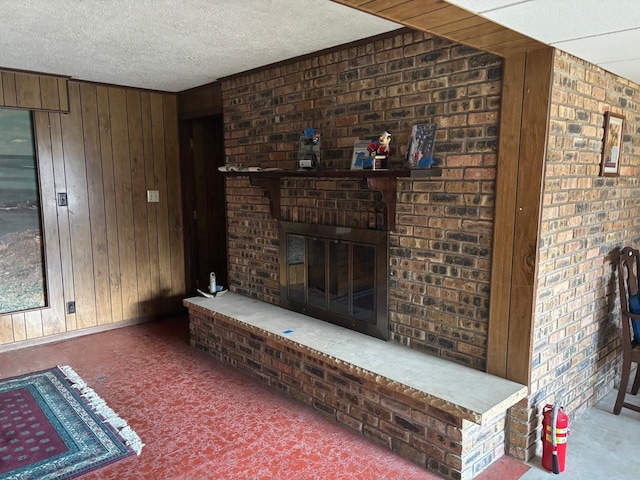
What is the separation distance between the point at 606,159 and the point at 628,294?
0.91 meters

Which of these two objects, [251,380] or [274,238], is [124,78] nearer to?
[274,238]

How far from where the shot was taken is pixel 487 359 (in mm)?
2408

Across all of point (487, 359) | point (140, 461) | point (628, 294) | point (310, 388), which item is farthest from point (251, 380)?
point (628, 294)

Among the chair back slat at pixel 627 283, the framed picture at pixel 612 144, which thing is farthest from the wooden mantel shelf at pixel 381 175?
the chair back slat at pixel 627 283

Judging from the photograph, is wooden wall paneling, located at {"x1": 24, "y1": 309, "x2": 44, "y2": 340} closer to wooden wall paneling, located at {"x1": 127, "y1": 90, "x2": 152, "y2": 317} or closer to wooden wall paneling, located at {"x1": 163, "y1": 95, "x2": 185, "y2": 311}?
wooden wall paneling, located at {"x1": 127, "y1": 90, "x2": 152, "y2": 317}

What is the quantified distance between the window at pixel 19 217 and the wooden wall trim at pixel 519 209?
3.74 m

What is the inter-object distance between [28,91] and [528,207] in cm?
390

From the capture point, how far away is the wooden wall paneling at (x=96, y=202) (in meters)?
4.20

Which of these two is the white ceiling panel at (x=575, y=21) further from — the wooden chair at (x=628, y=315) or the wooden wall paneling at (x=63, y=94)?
the wooden wall paneling at (x=63, y=94)

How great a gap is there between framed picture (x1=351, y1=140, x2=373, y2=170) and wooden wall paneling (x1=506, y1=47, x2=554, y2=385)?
0.91 m

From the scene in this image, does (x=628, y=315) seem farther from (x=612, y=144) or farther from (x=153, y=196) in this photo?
(x=153, y=196)

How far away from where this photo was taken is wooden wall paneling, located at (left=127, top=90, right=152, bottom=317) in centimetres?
448

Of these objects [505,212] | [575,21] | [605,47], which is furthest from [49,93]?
[605,47]

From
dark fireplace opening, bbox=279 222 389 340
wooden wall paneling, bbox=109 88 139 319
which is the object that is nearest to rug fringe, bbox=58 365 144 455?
wooden wall paneling, bbox=109 88 139 319
